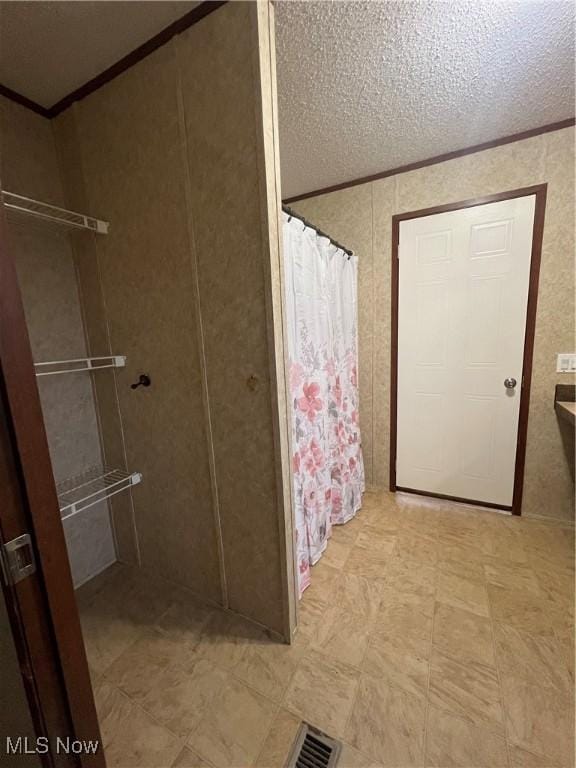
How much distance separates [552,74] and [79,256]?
2.38 metres

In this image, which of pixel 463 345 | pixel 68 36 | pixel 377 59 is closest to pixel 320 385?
pixel 463 345

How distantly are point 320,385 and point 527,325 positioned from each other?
4.58ft

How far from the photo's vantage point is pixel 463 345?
208 centimetres

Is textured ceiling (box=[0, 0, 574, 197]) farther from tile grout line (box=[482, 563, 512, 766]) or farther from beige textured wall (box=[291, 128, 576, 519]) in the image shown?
tile grout line (box=[482, 563, 512, 766])

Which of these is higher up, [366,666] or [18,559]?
[18,559]

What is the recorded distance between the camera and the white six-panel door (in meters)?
1.91

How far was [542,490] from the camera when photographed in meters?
1.99

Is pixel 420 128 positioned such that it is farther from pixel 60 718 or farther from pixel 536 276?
pixel 60 718

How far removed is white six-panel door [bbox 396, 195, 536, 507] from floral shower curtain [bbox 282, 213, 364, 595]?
43 centimetres

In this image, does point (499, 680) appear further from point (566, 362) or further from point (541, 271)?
point (541, 271)

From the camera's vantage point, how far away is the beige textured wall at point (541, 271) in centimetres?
175

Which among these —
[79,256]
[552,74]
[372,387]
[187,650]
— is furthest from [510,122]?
[187,650]

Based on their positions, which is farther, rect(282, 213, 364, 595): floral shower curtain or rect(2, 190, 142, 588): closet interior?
rect(282, 213, 364, 595): floral shower curtain

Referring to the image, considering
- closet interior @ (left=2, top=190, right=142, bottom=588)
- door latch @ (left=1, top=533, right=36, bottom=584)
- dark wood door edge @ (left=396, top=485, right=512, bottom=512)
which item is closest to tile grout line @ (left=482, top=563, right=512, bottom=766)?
dark wood door edge @ (left=396, top=485, right=512, bottom=512)
